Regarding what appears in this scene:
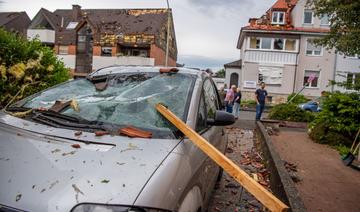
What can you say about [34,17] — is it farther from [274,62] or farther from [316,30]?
[316,30]

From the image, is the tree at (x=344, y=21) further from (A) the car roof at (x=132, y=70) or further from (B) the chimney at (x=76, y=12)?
(B) the chimney at (x=76, y=12)

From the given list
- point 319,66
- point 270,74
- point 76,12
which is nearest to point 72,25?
point 76,12

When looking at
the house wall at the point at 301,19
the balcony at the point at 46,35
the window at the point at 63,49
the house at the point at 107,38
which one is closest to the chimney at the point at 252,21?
the house wall at the point at 301,19

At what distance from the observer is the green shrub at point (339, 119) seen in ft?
32.2

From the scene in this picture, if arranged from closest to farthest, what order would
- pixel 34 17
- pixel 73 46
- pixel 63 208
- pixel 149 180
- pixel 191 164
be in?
1. pixel 63 208
2. pixel 149 180
3. pixel 191 164
4. pixel 73 46
5. pixel 34 17

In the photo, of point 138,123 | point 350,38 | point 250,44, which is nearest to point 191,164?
point 138,123

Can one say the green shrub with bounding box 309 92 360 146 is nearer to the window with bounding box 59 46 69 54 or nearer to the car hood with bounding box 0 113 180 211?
the car hood with bounding box 0 113 180 211

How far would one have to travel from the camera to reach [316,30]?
106 ft

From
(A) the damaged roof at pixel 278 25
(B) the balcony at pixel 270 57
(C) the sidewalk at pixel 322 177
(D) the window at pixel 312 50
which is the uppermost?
(A) the damaged roof at pixel 278 25

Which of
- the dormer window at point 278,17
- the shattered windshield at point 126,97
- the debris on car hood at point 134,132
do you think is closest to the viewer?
the debris on car hood at point 134,132

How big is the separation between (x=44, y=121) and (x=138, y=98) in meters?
0.86

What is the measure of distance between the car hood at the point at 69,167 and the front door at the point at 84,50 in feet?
131

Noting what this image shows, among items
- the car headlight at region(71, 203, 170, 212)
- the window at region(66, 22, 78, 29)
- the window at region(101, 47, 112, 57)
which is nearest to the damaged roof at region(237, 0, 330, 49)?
the window at region(101, 47, 112, 57)

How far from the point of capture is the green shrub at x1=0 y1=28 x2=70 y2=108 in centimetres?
714
